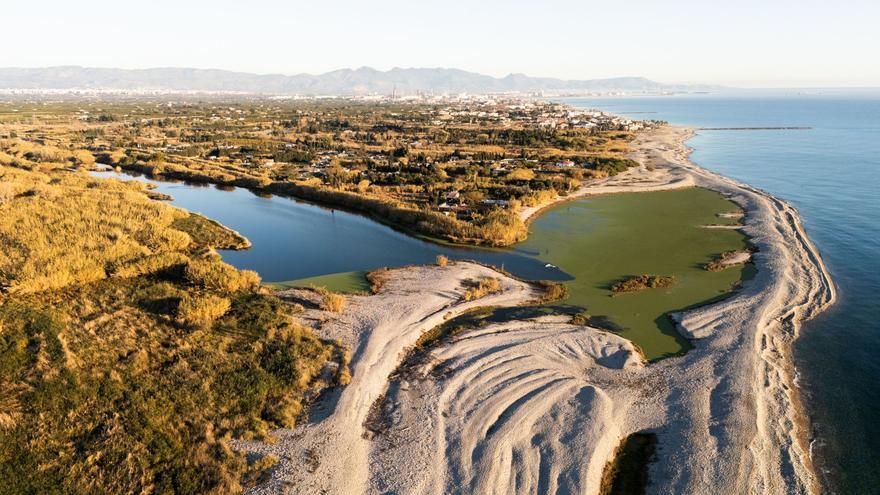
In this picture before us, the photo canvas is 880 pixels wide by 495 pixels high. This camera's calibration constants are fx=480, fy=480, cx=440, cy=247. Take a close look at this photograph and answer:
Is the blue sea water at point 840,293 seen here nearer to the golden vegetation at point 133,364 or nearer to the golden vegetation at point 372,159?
the golden vegetation at point 133,364

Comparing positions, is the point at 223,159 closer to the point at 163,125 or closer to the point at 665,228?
the point at 163,125

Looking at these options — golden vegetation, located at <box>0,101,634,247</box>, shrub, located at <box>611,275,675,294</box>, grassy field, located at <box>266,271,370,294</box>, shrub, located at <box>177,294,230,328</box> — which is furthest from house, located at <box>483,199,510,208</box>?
shrub, located at <box>177,294,230,328</box>

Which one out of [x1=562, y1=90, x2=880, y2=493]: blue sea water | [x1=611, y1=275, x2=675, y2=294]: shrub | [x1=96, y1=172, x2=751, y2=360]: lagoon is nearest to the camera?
[x1=562, y1=90, x2=880, y2=493]: blue sea water

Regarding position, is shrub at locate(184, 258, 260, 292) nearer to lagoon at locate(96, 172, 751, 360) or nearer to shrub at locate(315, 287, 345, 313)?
lagoon at locate(96, 172, 751, 360)

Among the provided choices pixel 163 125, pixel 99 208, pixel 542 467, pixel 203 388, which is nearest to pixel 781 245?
pixel 542 467

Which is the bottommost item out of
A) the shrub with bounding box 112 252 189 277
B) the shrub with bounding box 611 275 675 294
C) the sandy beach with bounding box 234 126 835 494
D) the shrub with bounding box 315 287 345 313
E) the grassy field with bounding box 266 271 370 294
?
the sandy beach with bounding box 234 126 835 494

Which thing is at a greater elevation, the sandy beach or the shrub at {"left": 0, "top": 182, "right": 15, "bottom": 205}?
the shrub at {"left": 0, "top": 182, "right": 15, "bottom": 205}

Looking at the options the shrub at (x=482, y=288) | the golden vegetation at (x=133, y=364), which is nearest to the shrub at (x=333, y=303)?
the golden vegetation at (x=133, y=364)

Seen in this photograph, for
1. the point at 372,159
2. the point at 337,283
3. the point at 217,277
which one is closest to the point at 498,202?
the point at 337,283
